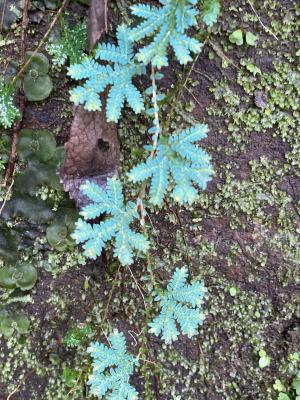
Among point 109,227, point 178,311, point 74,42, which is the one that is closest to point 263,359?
point 178,311

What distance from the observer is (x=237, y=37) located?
2.05 meters

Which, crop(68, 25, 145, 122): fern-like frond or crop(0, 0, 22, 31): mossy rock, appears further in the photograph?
crop(0, 0, 22, 31): mossy rock

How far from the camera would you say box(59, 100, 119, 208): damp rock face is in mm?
1965

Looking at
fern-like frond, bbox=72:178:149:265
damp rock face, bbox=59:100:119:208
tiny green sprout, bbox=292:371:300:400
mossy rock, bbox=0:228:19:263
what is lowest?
tiny green sprout, bbox=292:371:300:400

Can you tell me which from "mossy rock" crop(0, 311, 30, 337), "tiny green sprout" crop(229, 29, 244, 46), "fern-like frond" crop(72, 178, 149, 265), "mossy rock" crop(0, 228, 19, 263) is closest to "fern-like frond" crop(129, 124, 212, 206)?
"fern-like frond" crop(72, 178, 149, 265)

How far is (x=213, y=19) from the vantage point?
1793 mm

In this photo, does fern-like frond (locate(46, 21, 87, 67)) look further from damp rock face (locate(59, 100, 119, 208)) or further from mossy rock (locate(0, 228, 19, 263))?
mossy rock (locate(0, 228, 19, 263))

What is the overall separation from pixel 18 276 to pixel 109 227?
27.5 inches

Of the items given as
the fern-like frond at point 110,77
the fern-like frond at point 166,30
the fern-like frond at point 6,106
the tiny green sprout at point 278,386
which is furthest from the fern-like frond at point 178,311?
the fern-like frond at point 6,106

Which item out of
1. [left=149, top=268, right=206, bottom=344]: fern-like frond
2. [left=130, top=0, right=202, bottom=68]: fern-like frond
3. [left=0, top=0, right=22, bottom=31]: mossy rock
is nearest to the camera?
[left=130, top=0, right=202, bottom=68]: fern-like frond

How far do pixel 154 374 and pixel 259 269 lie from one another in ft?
2.48

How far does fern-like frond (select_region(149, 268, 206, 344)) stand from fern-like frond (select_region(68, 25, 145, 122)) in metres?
0.77

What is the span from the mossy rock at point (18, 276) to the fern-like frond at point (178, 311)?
0.67m

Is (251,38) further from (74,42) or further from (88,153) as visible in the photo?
(88,153)
